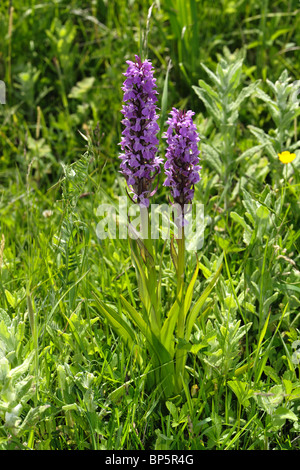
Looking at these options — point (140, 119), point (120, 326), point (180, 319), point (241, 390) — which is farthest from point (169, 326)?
point (140, 119)

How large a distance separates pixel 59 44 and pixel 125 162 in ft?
8.31

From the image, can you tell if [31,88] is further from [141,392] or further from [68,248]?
[141,392]

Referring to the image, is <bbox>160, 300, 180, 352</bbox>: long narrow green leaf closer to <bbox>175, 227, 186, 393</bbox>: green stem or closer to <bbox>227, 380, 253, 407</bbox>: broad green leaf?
<bbox>175, 227, 186, 393</bbox>: green stem

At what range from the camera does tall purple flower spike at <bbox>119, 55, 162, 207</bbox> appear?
1577mm

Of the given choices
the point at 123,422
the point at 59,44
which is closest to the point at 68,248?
the point at 123,422

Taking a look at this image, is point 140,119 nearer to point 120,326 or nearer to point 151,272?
point 151,272

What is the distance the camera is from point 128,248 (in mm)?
2549

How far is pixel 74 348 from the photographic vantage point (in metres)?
1.94
